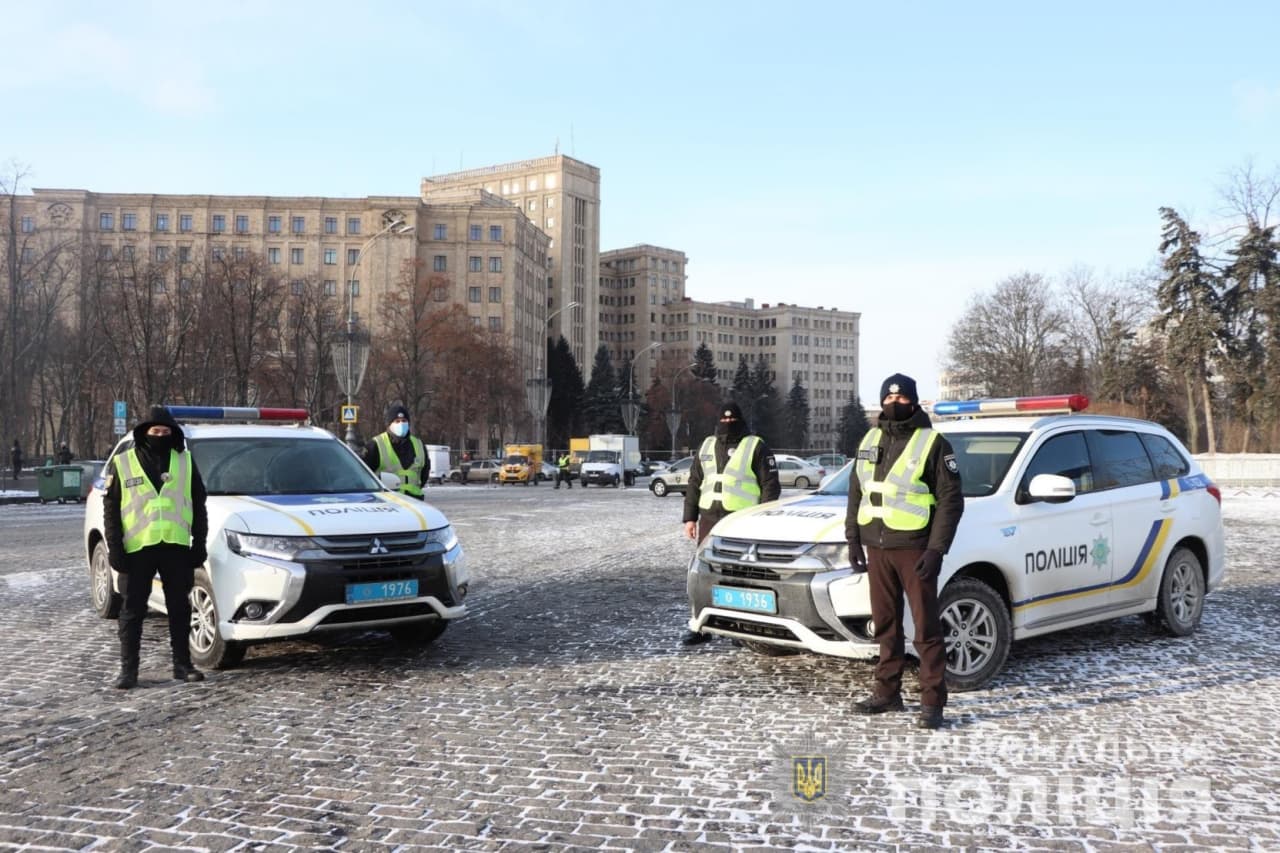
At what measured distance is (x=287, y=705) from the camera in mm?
6160

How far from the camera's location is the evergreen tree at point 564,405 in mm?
113750

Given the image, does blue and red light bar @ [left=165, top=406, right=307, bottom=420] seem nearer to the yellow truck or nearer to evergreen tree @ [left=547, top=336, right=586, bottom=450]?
the yellow truck

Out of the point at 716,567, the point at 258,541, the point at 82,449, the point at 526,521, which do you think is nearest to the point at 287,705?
the point at 258,541

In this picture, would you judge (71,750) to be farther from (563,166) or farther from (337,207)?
(563,166)

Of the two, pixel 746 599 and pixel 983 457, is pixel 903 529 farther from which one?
pixel 983 457

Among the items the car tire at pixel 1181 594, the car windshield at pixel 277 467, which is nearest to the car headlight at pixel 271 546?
the car windshield at pixel 277 467

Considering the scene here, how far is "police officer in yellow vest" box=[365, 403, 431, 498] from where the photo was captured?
10.7 metres

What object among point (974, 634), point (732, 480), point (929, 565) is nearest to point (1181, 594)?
point (974, 634)

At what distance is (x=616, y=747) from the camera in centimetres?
530

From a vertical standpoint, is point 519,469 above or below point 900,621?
below

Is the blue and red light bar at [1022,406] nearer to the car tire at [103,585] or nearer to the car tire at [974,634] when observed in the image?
the car tire at [974,634]

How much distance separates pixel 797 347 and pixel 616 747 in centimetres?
18010

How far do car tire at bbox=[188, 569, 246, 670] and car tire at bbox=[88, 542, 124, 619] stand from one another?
3.98 feet

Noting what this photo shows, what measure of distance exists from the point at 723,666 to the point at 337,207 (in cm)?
10469
